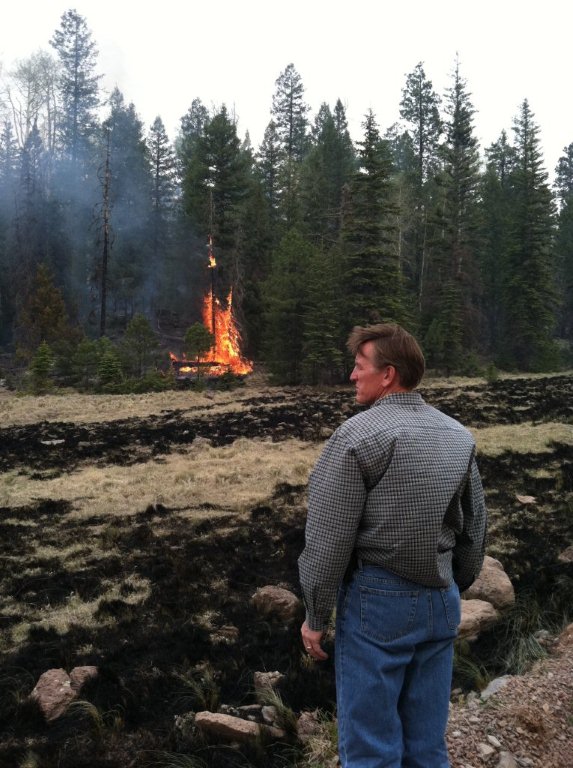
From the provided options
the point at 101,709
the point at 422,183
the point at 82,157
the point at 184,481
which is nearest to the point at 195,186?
the point at 82,157

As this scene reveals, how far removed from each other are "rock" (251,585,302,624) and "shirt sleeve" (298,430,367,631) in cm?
336

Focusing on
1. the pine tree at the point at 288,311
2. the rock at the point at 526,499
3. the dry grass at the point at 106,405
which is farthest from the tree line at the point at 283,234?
the rock at the point at 526,499

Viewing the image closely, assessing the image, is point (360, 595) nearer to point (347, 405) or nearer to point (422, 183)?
point (347, 405)

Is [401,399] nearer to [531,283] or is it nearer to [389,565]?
[389,565]

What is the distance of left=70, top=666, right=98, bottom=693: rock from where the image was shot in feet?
13.8

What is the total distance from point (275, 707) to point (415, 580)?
223cm

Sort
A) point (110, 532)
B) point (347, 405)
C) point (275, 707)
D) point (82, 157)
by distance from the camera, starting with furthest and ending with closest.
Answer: point (82, 157) → point (347, 405) → point (110, 532) → point (275, 707)

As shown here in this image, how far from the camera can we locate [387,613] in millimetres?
2252

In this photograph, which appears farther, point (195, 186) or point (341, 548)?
point (195, 186)

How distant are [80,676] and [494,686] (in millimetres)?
3010

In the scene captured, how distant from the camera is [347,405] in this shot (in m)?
19.8

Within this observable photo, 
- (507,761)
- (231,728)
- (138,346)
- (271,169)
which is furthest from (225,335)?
(507,761)

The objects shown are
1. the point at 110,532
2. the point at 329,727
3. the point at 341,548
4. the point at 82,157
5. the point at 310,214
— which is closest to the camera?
the point at 341,548

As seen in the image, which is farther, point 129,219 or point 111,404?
point 129,219
